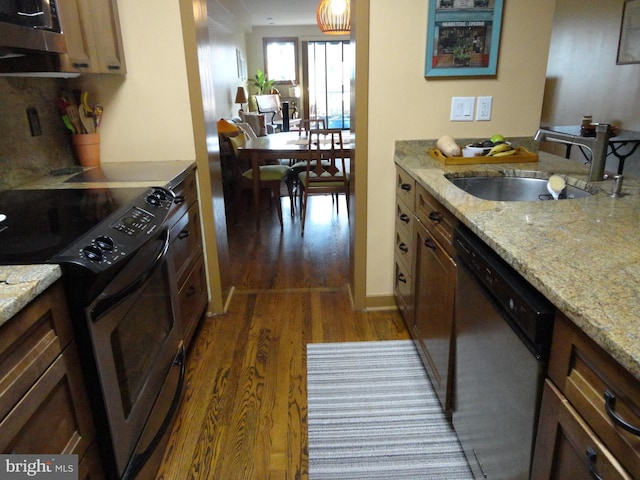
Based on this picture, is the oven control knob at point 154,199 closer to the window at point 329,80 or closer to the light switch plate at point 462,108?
the light switch plate at point 462,108

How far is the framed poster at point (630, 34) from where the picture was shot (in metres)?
4.52

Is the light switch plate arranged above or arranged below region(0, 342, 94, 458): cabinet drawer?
above

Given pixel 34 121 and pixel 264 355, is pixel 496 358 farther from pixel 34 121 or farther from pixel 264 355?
pixel 34 121

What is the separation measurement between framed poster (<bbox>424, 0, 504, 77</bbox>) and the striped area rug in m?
1.46

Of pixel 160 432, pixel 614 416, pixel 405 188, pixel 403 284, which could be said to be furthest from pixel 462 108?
pixel 160 432

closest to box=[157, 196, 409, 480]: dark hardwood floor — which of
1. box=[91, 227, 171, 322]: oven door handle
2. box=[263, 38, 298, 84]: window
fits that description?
box=[91, 227, 171, 322]: oven door handle

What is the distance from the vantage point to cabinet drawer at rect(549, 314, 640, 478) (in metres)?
0.70

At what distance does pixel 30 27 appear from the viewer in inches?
52.9

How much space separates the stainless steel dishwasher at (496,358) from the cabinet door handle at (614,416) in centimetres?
19

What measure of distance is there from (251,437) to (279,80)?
369 inches

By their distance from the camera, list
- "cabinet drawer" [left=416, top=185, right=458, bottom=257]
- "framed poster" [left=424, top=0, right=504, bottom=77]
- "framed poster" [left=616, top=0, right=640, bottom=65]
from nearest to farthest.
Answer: "cabinet drawer" [left=416, top=185, right=458, bottom=257] → "framed poster" [left=424, top=0, right=504, bottom=77] → "framed poster" [left=616, top=0, right=640, bottom=65]

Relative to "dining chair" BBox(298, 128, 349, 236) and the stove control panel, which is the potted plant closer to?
"dining chair" BBox(298, 128, 349, 236)

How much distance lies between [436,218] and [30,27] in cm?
146

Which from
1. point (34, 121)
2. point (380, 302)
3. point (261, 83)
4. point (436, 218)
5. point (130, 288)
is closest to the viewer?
point (130, 288)
